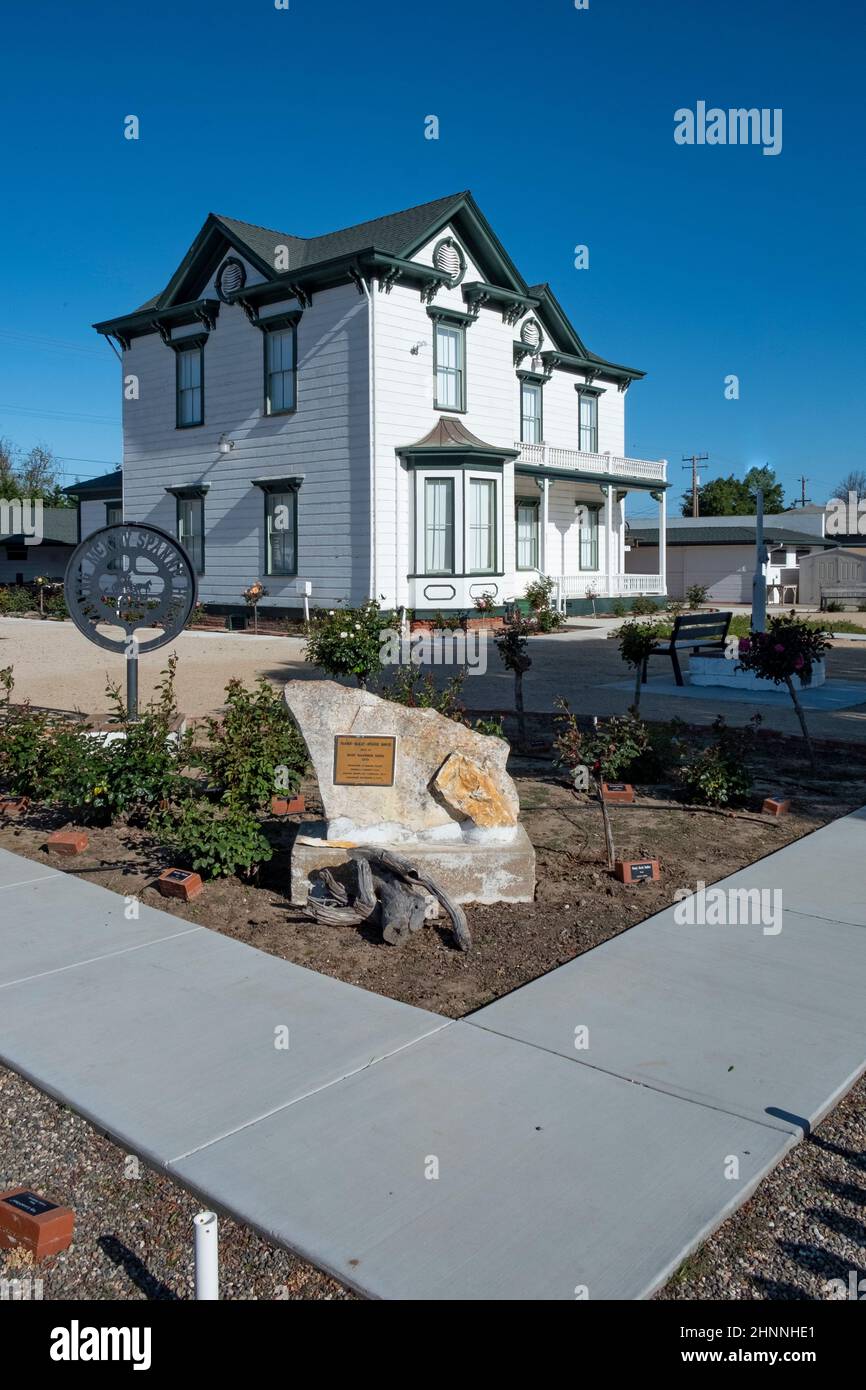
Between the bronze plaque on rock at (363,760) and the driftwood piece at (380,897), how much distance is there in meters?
0.44

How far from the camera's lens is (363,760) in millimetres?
6625

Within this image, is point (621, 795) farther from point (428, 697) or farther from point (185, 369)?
point (185, 369)

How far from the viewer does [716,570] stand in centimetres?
4634

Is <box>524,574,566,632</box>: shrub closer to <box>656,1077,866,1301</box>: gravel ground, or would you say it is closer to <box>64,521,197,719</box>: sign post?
<box>64,521,197,719</box>: sign post

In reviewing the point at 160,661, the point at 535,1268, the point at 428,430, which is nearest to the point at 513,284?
the point at 428,430

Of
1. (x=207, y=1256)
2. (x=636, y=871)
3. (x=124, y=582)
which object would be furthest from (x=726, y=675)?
(x=207, y=1256)

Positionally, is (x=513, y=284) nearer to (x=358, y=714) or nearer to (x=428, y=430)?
(x=428, y=430)

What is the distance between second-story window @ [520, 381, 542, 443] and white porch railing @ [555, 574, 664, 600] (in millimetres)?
4142

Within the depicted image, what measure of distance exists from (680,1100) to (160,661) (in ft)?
54.4

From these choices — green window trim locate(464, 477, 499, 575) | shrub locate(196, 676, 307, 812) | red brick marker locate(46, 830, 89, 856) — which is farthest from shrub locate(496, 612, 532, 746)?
green window trim locate(464, 477, 499, 575)

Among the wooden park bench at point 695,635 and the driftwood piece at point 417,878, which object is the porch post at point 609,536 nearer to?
the wooden park bench at point 695,635

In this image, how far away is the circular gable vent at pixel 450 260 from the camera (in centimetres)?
2650

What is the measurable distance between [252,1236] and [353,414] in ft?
77.4

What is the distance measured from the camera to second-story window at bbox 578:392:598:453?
34.2 metres
